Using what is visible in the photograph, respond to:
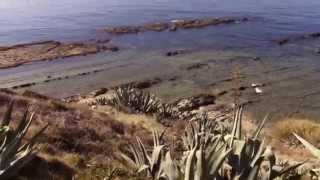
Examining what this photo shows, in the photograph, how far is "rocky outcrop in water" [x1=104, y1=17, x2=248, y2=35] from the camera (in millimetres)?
52094

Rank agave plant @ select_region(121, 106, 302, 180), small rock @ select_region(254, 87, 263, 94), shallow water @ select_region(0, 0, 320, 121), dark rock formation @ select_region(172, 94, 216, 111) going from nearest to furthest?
agave plant @ select_region(121, 106, 302, 180), dark rock formation @ select_region(172, 94, 216, 111), small rock @ select_region(254, 87, 263, 94), shallow water @ select_region(0, 0, 320, 121)

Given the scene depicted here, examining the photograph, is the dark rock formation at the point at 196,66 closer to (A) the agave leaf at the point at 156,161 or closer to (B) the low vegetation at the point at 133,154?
(B) the low vegetation at the point at 133,154

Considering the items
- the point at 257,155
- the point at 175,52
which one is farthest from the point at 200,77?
the point at 257,155

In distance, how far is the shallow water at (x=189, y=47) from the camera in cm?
2920

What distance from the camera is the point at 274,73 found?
31.7 metres

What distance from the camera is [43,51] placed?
44781 millimetres

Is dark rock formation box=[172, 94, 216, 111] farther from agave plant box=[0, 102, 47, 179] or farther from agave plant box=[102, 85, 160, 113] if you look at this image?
agave plant box=[0, 102, 47, 179]

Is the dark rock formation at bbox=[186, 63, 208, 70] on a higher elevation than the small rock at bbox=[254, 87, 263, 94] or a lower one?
lower

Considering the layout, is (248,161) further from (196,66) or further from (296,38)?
(296,38)

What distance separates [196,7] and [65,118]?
52816 mm

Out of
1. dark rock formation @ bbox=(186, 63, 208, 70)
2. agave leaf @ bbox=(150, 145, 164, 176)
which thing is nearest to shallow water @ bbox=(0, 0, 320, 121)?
dark rock formation @ bbox=(186, 63, 208, 70)

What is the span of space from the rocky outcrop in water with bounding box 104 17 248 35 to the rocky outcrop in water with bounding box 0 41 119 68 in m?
6.19

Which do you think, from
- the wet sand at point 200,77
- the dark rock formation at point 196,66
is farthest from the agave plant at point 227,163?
the dark rock formation at point 196,66

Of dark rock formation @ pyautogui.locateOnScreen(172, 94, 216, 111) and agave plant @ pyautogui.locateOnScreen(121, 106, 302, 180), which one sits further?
dark rock formation @ pyautogui.locateOnScreen(172, 94, 216, 111)
